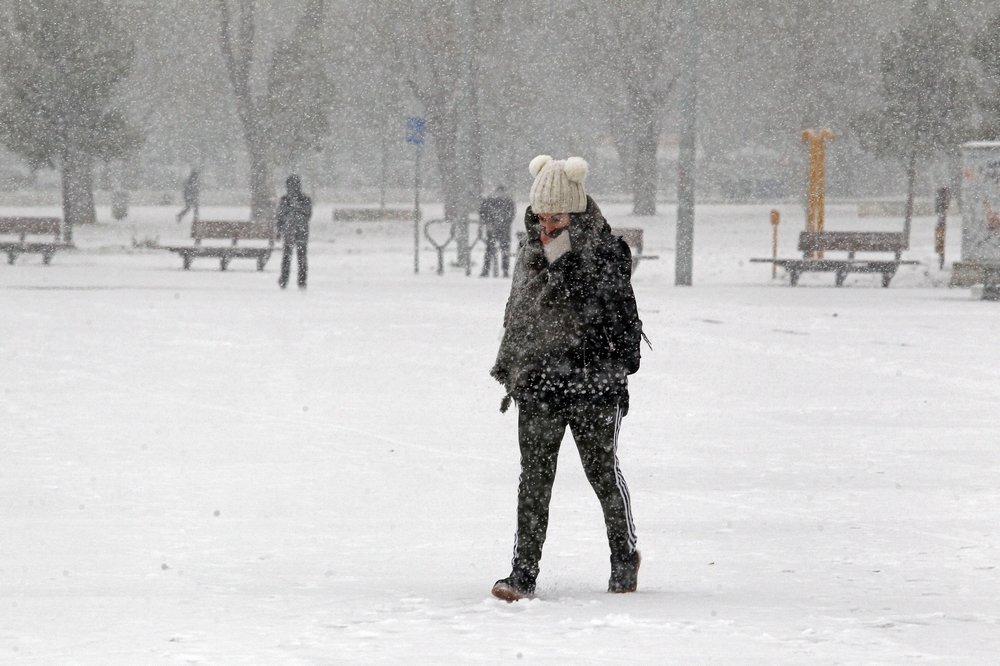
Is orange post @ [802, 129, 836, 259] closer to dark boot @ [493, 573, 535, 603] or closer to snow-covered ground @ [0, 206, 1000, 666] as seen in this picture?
snow-covered ground @ [0, 206, 1000, 666]

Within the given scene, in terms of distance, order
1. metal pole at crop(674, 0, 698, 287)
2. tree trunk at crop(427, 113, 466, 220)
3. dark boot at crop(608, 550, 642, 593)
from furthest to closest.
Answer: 1. tree trunk at crop(427, 113, 466, 220)
2. metal pole at crop(674, 0, 698, 287)
3. dark boot at crop(608, 550, 642, 593)

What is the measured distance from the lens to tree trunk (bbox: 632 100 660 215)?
47.1 metres

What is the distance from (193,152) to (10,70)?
30.1 metres

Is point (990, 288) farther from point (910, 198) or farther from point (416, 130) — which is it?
point (910, 198)

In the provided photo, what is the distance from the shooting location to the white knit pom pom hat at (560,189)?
18.0ft

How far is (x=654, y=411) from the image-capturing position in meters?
11.1

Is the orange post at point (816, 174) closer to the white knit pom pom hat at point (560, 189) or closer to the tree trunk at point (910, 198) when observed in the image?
the tree trunk at point (910, 198)

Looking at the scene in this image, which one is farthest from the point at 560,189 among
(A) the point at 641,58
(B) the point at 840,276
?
(A) the point at 641,58

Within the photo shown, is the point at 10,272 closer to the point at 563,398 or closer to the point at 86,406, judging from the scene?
the point at 86,406

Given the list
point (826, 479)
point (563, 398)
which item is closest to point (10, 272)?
point (826, 479)

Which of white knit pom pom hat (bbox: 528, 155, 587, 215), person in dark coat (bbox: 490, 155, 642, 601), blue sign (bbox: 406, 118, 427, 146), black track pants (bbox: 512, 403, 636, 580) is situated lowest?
black track pants (bbox: 512, 403, 636, 580)

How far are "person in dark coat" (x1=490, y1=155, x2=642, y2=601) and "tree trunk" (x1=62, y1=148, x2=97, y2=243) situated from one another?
3767cm

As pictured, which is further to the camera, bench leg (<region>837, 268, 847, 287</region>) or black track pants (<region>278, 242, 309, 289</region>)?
bench leg (<region>837, 268, 847, 287</region>)

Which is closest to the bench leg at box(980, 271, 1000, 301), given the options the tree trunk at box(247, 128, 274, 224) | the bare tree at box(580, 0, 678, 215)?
the bare tree at box(580, 0, 678, 215)
